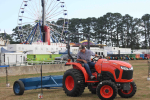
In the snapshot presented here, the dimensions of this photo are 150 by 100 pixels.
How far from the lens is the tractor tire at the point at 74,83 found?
869 cm

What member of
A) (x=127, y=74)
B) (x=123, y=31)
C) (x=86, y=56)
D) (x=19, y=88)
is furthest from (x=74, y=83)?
(x=123, y=31)

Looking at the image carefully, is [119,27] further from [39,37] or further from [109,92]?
[109,92]

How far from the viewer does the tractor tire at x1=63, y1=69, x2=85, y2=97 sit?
8691mm

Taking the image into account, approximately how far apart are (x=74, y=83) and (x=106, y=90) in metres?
1.40

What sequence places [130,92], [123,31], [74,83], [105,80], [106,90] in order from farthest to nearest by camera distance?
[123,31]
[74,83]
[130,92]
[105,80]
[106,90]

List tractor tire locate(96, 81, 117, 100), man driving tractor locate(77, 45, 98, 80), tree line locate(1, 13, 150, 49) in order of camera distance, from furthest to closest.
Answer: tree line locate(1, 13, 150, 49)
man driving tractor locate(77, 45, 98, 80)
tractor tire locate(96, 81, 117, 100)

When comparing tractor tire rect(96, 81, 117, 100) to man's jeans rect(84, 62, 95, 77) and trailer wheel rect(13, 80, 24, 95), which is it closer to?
man's jeans rect(84, 62, 95, 77)

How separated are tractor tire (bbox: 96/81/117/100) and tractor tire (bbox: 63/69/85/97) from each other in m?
0.96

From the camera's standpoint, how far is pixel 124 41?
352 feet

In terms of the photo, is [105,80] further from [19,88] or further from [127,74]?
[19,88]

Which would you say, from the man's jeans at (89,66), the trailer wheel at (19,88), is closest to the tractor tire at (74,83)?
the man's jeans at (89,66)

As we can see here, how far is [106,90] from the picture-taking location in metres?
7.90

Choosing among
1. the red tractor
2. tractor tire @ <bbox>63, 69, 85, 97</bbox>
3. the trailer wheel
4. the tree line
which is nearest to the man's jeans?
the red tractor

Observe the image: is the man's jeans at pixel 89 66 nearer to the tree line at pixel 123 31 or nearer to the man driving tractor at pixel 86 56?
the man driving tractor at pixel 86 56
